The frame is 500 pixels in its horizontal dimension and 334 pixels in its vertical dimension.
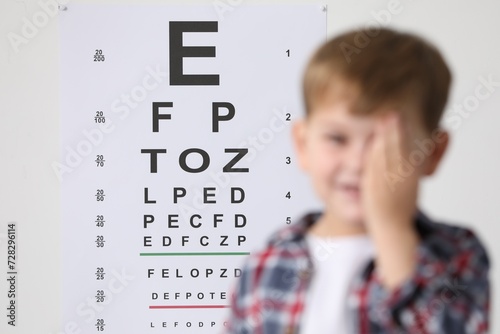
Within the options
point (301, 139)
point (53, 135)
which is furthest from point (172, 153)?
point (301, 139)

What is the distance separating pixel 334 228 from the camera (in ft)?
2.05

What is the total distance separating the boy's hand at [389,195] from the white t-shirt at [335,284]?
20 mm

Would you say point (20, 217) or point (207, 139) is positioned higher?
point (207, 139)

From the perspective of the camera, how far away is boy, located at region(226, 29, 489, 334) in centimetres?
58

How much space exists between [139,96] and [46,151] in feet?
0.51

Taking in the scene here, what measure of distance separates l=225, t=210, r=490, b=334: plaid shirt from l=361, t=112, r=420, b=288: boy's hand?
14 mm

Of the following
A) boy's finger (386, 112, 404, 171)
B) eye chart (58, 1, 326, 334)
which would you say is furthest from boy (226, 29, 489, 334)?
eye chart (58, 1, 326, 334)

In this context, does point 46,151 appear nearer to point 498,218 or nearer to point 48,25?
point 48,25

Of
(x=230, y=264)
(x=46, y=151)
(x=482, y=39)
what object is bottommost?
(x=230, y=264)

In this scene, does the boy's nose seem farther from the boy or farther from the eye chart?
the eye chart

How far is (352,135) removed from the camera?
596 mm

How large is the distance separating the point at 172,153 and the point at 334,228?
62 centimetres

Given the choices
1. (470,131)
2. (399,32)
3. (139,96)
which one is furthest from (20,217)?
(399,32)

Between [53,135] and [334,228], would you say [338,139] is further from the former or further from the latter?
[53,135]
